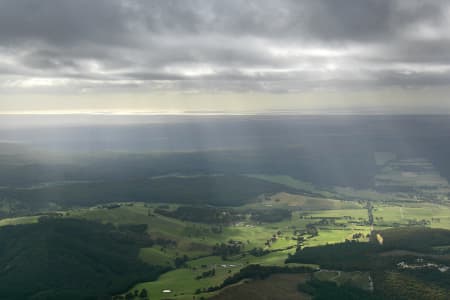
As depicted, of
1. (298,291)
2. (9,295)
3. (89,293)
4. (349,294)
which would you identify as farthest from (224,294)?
(9,295)

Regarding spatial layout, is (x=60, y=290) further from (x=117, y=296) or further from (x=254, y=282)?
(x=254, y=282)

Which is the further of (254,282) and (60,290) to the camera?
(60,290)

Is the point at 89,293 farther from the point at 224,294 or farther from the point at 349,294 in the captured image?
the point at 349,294

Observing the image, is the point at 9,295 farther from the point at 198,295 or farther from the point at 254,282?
the point at 254,282

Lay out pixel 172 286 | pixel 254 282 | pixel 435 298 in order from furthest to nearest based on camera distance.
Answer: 1. pixel 172 286
2. pixel 254 282
3. pixel 435 298

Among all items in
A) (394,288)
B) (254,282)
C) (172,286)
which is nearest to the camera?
(394,288)

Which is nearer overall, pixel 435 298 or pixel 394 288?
pixel 435 298

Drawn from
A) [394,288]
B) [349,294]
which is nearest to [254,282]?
[349,294]

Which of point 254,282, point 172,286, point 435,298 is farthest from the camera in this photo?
point 172,286

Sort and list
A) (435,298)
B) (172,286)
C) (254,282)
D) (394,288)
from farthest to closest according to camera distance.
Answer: (172,286) < (254,282) < (394,288) < (435,298)
